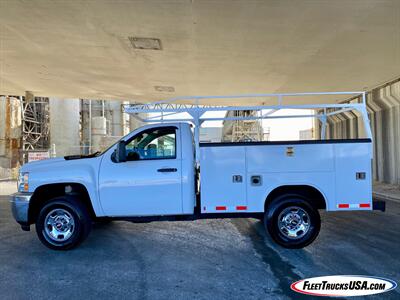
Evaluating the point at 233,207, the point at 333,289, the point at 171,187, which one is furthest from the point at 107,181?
the point at 333,289

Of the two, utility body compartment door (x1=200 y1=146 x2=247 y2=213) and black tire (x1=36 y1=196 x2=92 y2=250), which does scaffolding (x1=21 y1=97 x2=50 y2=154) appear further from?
utility body compartment door (x1=200 y1=146 x2=247 y2=213)

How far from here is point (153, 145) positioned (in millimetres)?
5844

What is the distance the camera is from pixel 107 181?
5.64 metres

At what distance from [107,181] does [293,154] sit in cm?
320

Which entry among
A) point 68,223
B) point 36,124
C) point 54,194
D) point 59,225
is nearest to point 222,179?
point 68,223

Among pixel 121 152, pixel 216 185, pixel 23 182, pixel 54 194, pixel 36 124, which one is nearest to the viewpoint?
pixel 121 152

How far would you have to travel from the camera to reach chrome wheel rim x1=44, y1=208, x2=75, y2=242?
18.5 ft

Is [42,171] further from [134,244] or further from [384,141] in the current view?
[384,141]

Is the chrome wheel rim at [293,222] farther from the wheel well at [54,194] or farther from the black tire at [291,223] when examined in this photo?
the wheel well at [54,194]

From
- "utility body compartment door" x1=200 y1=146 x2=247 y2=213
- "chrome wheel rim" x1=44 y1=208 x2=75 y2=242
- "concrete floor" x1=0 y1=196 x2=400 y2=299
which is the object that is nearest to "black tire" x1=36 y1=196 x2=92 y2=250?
"chrome wheel rim" x1=44 y1=208 x2=75 y2=242

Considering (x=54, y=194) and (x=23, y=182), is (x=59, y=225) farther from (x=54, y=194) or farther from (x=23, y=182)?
(x=23, y=182)

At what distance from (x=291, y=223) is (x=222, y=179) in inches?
54.8

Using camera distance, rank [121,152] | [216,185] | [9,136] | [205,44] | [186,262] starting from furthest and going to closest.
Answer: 1. [9,136]
2. [205,44]
3. [216,185]
4. [121,152]
5. [186,262]

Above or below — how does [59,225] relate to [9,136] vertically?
below
